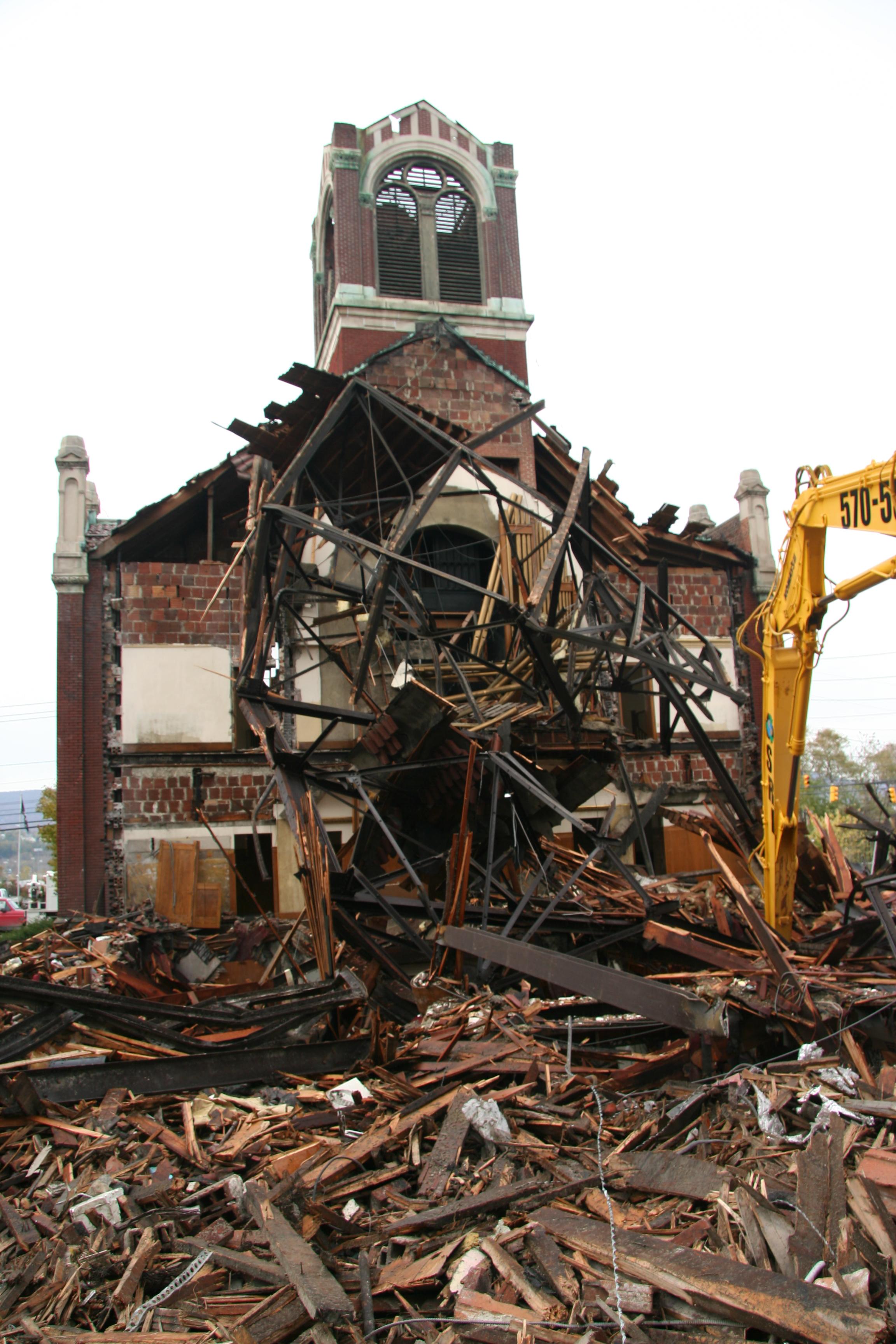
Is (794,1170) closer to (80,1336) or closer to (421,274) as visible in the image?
(80,1336)

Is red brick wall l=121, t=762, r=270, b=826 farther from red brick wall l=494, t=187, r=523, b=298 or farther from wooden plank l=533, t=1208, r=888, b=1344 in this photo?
wooden plank l=533, t=1208, r=888, b=1344

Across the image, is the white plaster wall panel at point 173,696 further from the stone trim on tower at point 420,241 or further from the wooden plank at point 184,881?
the stone trim on tower at point 420,241

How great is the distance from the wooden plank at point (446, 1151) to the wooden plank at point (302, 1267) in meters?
0.90

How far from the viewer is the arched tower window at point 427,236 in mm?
21672

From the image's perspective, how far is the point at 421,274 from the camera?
71.3ft

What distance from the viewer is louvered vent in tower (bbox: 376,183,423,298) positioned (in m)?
21.6

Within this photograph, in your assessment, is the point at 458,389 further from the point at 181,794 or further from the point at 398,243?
the point at 181,794

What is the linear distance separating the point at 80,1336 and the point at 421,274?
841 inches

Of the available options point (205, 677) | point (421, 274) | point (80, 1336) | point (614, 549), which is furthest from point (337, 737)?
point (80, 1336)

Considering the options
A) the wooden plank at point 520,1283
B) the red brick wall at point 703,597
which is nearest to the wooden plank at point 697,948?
the wooden plank at point 520,1283

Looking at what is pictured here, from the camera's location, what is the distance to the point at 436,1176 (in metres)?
5.61

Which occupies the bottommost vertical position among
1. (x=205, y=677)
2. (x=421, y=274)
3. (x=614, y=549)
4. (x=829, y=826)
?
(x=829, y=826)

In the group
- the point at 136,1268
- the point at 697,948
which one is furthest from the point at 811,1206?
the point at 697,948

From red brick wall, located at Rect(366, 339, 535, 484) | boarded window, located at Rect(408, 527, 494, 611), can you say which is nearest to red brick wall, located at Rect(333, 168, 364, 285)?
red brick wall, located at Rect(366, 339, 535, 484)
